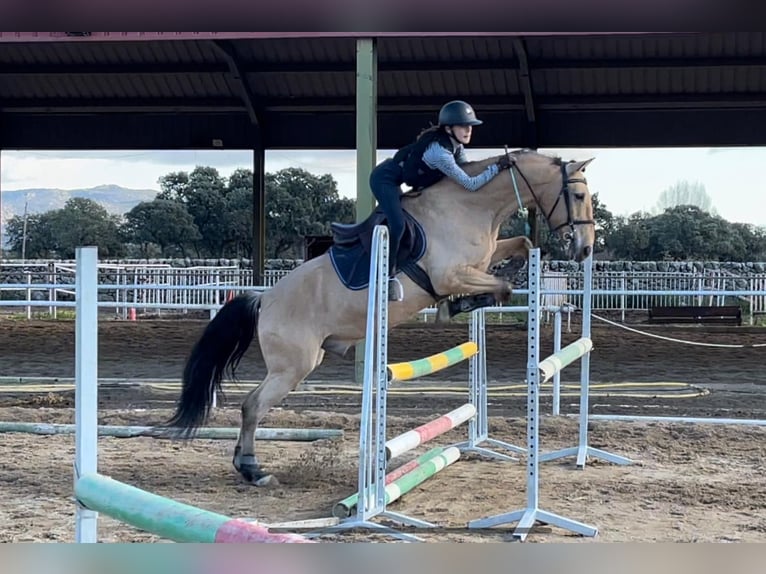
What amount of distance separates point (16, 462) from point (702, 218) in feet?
89.8

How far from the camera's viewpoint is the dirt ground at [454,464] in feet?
12.7

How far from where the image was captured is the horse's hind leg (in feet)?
15.3

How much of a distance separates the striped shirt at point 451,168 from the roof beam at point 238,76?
10283mm

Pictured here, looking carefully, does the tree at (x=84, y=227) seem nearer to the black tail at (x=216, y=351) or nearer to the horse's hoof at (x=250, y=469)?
the black tail at (x=216, y=351)

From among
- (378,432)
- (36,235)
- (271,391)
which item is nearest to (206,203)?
(36,235)

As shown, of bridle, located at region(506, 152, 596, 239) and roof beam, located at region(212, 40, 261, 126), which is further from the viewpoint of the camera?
roof beam, located at region(212, 40, 261, 126)

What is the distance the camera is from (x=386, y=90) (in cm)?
1567

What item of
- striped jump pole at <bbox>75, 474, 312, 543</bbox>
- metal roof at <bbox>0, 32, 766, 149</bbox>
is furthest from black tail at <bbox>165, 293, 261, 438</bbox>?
metal roof at <bbox>0, 32, 766, 149</bbox>

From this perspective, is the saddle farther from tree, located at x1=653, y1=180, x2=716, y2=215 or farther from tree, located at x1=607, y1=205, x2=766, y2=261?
tree, located at x1=607, y1=205, x2=766, y2=261

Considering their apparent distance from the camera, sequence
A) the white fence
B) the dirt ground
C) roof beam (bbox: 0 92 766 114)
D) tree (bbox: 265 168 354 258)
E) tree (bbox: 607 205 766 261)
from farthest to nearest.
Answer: tree (bbox: 265 168 354 258)
tree (bbox: 607 205 766 261)
the white fence
roof beam (bbox: 0 92 766 114)
the dirt ground

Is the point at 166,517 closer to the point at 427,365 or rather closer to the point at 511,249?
the point at 427,365

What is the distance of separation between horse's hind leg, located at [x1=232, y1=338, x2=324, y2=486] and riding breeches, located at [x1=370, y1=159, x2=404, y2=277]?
757mm

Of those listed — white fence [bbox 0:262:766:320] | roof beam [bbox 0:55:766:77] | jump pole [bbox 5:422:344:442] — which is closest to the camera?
jump pole [bbox 5:422:344:442]
